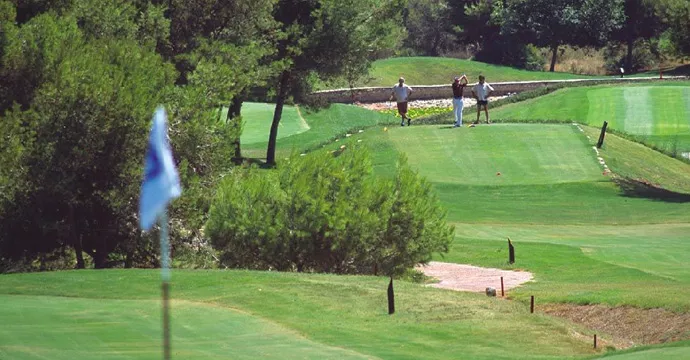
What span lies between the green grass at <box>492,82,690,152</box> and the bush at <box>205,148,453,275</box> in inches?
1160

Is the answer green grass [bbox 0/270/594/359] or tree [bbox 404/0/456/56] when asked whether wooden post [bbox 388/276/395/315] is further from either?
tree [bbox 404/0/456/56]

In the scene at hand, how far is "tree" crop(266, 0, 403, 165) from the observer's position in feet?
178

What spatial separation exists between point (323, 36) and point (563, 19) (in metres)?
44.9

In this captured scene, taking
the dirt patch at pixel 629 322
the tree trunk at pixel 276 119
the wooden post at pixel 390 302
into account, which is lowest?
the dirt patch at pixel 629 322

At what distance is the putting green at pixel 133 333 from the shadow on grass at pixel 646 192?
83.9ft

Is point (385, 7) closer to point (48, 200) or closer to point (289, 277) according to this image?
point (48, 200)

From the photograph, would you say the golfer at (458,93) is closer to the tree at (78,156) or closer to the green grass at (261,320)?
the tree at (78,156)

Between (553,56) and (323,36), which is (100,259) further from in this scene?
(553,56)

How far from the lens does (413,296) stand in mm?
22328

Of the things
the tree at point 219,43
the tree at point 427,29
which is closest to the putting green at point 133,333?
the tree at point 219,43

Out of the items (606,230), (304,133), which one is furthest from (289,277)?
(304,133)

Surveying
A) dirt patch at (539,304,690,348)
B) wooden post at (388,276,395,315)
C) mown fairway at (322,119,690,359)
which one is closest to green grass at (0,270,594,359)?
wooden post at (388,276,395,315)

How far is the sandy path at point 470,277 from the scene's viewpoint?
93.1 ft

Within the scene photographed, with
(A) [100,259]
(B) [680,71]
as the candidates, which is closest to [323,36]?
(A) [100,259]
